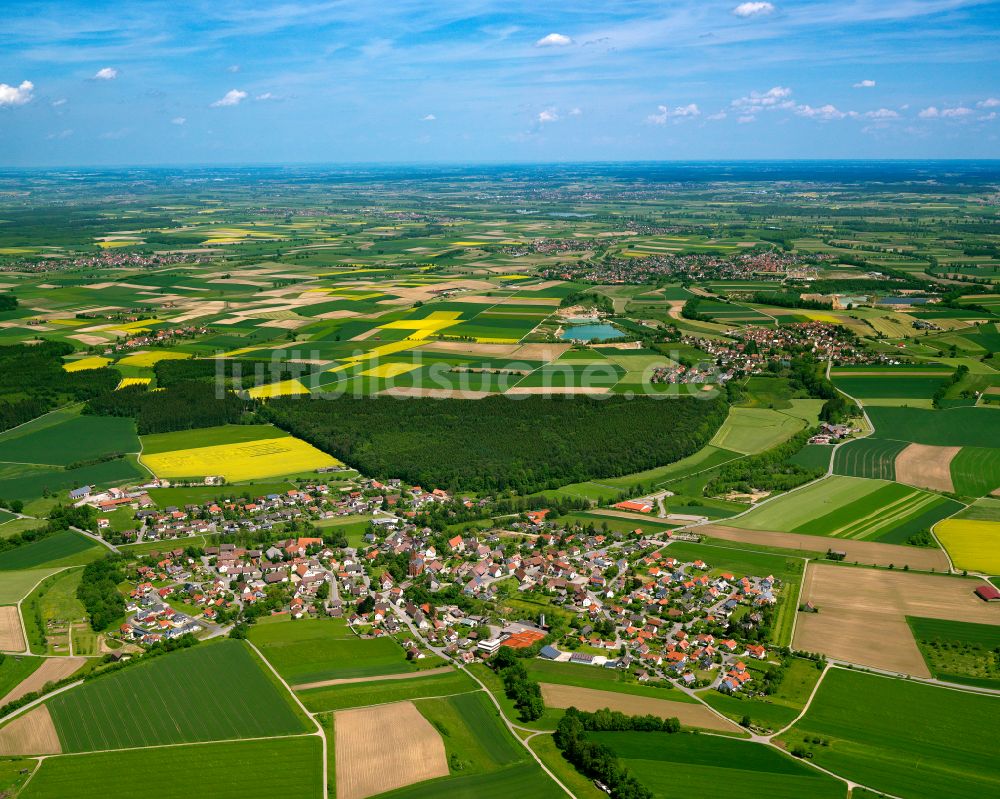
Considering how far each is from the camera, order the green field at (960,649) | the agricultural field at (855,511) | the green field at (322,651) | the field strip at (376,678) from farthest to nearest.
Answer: the agricultural field at (855,511)
the green field at (322,651)
the field strip at (376,678)
the green field at (960,649)

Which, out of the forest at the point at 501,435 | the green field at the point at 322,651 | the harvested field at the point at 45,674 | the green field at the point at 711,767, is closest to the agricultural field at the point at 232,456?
the forest at the point at 501,435

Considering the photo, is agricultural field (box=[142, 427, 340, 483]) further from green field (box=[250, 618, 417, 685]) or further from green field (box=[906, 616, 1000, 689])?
green field (box=[906, 616, 1000, 689])

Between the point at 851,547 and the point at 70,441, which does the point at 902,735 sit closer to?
the point at 851,547

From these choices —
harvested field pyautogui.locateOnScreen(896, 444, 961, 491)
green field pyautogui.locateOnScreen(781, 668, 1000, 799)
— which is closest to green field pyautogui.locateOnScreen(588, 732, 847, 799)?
Answer: green field pyautogui.locateOnScreen(781, 668, 1000, 799)

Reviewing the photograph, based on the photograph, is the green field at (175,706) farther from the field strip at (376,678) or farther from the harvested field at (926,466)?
the harvested field at (926,466)

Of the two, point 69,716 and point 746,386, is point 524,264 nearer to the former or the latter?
point 746,386
